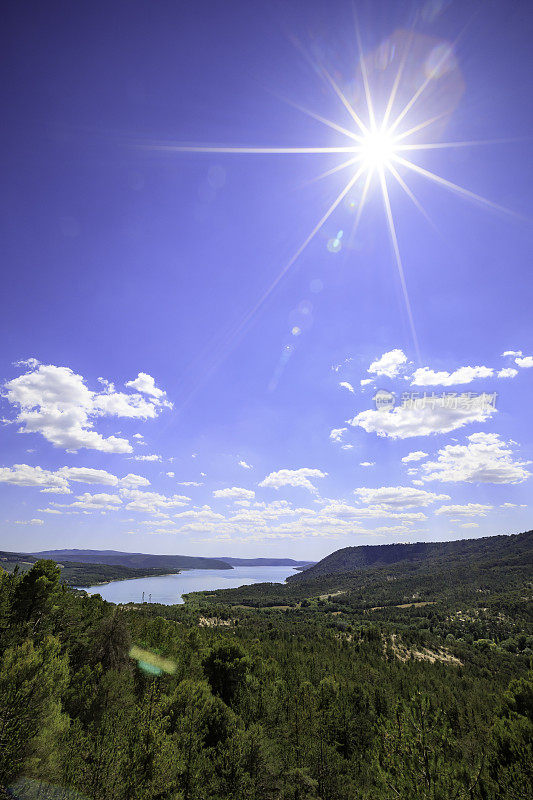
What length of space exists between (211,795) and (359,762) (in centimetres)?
1703

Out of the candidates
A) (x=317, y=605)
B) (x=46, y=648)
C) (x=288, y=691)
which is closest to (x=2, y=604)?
(x=46, y=648)

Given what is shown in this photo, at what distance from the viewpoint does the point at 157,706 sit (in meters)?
22.5

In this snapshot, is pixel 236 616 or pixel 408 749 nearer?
pixel 408 749

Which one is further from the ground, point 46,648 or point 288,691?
point 46,648

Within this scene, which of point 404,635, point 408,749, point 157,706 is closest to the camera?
point 408,749

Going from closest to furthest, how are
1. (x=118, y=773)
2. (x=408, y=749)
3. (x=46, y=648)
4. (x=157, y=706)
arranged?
(x=118, y=773) < (x=408, y=749) < (x=157, y=706) < (x=46, y=648)

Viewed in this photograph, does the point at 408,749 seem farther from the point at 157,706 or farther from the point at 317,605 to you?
the point at 317,605

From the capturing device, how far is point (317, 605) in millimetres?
180375

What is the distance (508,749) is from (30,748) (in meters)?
28.5

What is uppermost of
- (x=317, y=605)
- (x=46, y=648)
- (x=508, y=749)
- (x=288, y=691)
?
(x=46, y=648)

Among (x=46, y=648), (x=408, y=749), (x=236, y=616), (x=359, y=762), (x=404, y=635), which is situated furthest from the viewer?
(x=236, y=616)

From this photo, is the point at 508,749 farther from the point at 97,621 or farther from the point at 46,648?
the point at 97,621

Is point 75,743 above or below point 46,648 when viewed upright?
below

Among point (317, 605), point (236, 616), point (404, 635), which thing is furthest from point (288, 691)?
point (317, 605)
